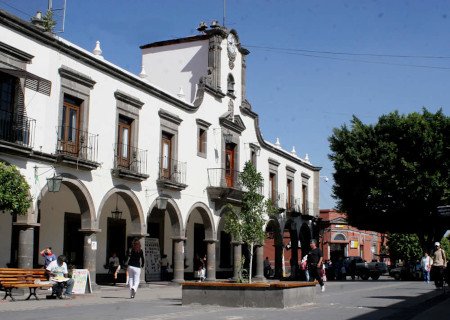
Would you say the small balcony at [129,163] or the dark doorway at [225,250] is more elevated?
the small balcony at [129,163]

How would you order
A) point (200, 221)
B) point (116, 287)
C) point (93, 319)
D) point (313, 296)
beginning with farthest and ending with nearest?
point (200, 221)
point (116, 287)
point (313, 296)
point (93, 319)

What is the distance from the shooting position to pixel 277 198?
112 ft

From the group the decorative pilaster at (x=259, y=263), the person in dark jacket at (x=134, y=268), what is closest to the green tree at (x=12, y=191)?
the person in dark jacket at (x=134, y=268)

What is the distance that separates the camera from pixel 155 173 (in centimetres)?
2341

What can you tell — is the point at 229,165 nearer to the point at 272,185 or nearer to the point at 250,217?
the point at 272,185

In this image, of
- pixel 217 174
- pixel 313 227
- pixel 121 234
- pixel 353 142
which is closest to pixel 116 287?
pixel 121 234

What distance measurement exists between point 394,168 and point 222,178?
32.2ft

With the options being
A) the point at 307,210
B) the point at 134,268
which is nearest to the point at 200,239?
the point at 307,210

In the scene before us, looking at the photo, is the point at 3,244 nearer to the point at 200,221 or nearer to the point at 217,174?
the point at 217,174

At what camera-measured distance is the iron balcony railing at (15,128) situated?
16.8 m

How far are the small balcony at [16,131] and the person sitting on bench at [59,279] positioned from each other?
310cm

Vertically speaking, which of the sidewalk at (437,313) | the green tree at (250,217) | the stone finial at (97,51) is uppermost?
the stone finial at (97,51)

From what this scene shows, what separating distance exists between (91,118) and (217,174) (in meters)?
8.69

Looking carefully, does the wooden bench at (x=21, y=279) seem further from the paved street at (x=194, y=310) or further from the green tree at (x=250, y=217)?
the green tree at (x=250, y=217)
